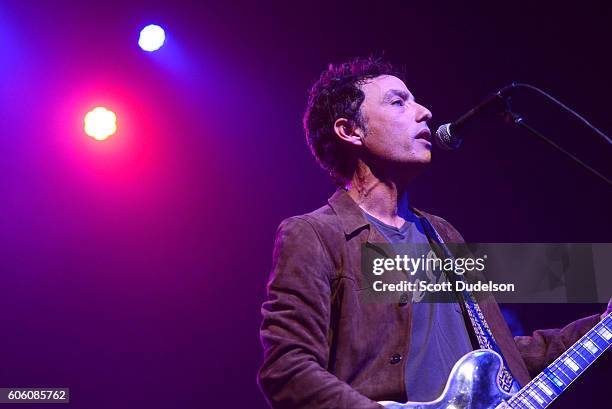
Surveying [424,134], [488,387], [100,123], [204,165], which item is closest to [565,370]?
[488,387]

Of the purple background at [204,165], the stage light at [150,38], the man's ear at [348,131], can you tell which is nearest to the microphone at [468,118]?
the man's ear at [348,131]

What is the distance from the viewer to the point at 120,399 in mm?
4484

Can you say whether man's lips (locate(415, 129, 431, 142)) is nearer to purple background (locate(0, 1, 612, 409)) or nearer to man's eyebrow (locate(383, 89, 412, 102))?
man's eyebrow (locate(383, 89, 412, 102))

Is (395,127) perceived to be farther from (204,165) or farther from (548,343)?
(204,165)

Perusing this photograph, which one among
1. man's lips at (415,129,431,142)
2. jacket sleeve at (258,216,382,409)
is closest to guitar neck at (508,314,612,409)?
jacket sleeve at (258,216,382,409)

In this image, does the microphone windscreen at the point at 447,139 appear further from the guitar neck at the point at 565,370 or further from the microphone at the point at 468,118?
the guitar neck at the point at 565,370

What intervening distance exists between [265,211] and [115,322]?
1.38 m

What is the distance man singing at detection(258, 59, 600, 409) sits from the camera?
2.13m

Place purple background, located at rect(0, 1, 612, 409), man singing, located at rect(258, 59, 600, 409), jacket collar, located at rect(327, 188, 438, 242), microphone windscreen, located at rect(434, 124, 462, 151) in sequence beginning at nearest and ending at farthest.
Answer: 1. man singing, located at rect(258, 59, 600, 409)
2. microphone windscreen, located at rect(434, 124, 462, 151)
3. jacket collar, located at rect(327, 188, 438, 242)
4. purple background, located at rect(0, 1, 612, 409)

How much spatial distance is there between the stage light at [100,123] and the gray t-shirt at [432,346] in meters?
3.01

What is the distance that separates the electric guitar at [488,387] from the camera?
2.10 meters

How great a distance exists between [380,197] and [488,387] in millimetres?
1031

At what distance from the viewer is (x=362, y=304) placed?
240 cm

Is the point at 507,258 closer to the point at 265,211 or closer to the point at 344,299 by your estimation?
the point at 265,211
